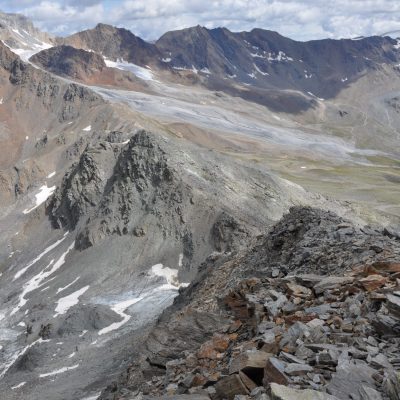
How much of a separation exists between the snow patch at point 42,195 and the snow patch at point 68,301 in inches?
1417

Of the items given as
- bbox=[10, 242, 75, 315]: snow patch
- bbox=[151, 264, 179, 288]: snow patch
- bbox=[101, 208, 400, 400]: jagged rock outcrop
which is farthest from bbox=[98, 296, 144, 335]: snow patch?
bbox=[101, 208, 400, 400]: jagged rock outcrop

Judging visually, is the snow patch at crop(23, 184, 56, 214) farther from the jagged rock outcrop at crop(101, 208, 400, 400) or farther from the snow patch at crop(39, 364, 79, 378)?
the jagged rock outcrop at crop(101, 208, 400, 400)

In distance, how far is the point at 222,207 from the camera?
213 ft

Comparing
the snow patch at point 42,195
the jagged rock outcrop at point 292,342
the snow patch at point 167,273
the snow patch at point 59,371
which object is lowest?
the snow patch at point 167,273

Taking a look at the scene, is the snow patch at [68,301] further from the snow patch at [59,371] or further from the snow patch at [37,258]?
the snow patch at [37,258]

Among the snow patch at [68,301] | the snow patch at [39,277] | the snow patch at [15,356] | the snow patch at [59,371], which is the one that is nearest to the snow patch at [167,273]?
the snow patch at [68,301]

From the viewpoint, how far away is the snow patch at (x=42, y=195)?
9444cm

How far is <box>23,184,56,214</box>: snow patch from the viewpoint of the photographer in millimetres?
94438

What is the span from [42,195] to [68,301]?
42.1 m

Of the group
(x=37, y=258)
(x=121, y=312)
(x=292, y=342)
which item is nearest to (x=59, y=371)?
(x=121, y=312)

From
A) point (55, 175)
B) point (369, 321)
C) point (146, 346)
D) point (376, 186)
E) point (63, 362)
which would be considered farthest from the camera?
point (376, 186)

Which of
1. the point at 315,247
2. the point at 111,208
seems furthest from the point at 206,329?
the point at 111,208

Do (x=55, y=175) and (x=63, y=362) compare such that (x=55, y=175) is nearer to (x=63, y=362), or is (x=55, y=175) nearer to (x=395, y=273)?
(x=63, y=362)

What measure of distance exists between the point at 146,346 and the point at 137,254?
43768 millimetres
